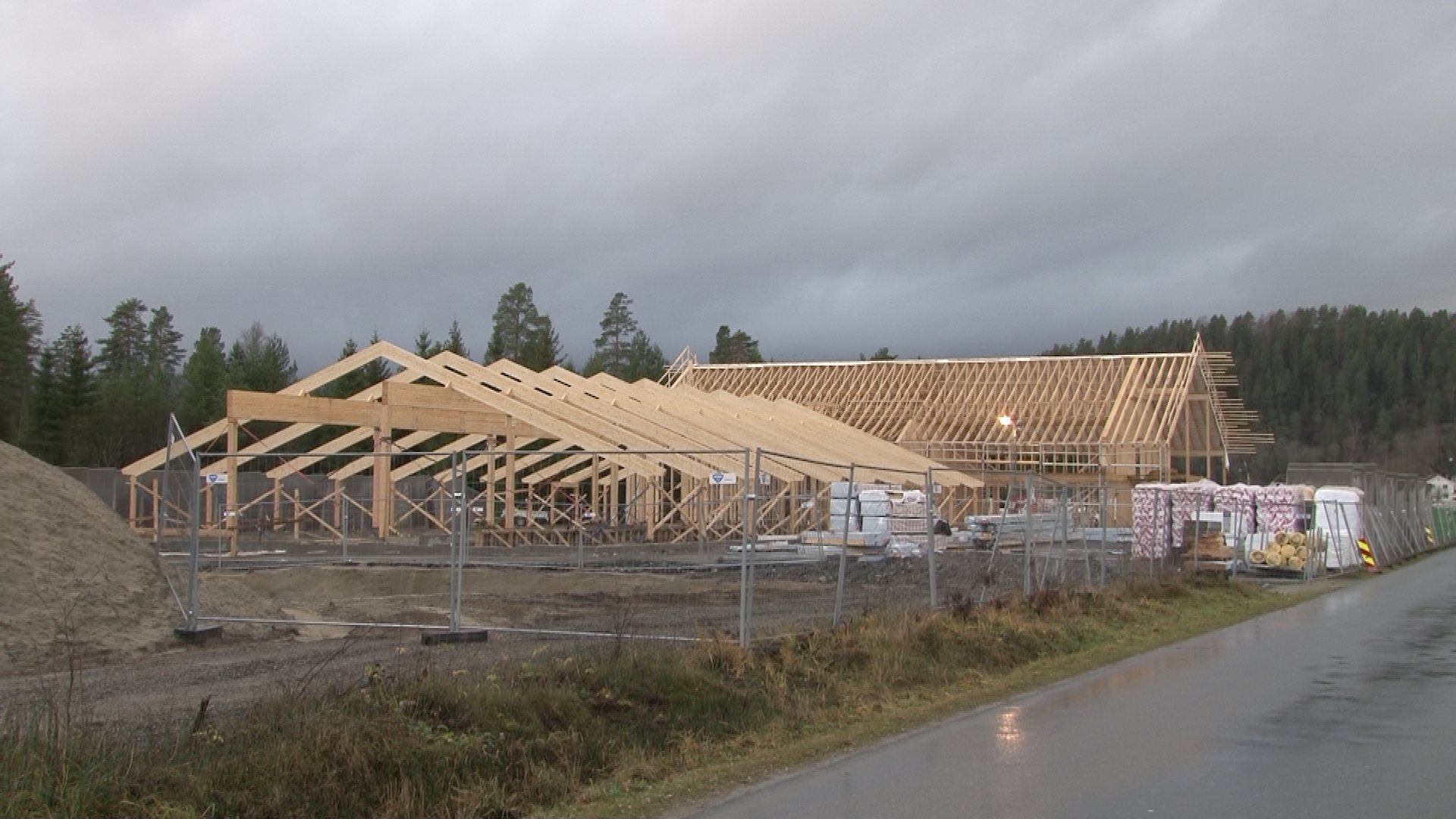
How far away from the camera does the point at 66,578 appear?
46.3 feet

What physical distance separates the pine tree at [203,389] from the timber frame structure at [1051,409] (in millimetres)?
27339

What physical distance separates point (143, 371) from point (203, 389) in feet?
47.5

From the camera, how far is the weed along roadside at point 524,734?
7.00 meters

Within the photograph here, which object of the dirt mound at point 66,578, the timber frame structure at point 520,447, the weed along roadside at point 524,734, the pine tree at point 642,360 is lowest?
the weed along roadside at point 524,734

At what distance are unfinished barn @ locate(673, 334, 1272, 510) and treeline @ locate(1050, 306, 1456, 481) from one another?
236ft

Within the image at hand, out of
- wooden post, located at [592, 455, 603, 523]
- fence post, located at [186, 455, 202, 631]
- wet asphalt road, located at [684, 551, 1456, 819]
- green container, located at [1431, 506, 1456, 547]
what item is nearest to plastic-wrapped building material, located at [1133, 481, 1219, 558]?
wooden post, located at [592, 455, 603, 523]

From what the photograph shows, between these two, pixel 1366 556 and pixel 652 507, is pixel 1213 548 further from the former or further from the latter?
pixel 652 507

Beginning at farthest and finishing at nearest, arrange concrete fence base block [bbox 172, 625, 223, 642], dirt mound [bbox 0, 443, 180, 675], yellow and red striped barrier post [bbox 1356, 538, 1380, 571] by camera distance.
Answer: yellow and red striped barrier post [bbox 1356, 538, 1380, 571] < concrete fence base block [bbox 172, 625, 223, 642] < dirt mound [bbox 0, 443, 180, 675]

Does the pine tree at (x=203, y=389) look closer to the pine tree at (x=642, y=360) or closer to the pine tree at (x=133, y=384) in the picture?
the pine tree at (x=133, y=384)

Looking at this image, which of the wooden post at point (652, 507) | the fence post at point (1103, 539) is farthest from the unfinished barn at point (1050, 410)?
the fence post at point (1103, 539)

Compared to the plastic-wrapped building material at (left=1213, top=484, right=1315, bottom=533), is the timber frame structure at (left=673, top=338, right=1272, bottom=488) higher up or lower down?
higher up

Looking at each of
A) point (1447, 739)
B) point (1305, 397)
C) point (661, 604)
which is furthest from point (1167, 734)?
point (1305, 397)

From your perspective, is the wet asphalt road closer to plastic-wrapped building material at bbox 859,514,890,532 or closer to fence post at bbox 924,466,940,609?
fence post at bbox 924,466,940,609

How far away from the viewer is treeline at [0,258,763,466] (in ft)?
191
